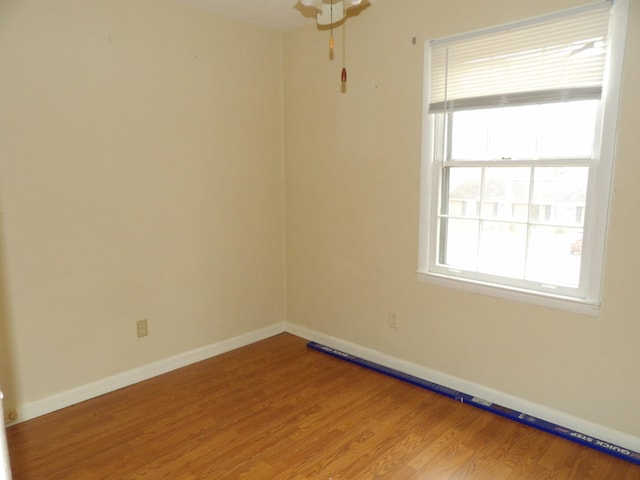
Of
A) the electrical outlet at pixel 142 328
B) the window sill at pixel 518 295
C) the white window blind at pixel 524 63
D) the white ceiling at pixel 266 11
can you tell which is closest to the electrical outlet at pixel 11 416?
the electrical outlet at pixel 142 328

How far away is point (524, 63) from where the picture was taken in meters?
2.39

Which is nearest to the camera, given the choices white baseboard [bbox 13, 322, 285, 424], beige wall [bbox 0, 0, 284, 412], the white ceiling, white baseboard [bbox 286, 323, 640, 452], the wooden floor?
the wooden floor

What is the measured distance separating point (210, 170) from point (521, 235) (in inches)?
85.5

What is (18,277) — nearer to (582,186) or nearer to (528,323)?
(528,323)

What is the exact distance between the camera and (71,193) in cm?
258

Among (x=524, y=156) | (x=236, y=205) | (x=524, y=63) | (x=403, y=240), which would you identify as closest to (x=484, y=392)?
(x=403, y=240)

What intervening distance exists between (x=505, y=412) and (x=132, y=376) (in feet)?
7.87

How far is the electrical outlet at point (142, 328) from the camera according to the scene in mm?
2973

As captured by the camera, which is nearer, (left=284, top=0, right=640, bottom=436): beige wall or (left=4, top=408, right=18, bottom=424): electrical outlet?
(left=284, top=0, right=640, bottom=436): beige wall

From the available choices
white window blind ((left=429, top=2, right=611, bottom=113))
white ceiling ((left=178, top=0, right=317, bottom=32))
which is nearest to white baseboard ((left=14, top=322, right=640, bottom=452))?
white window blind ((left=429, top=2, right=611, bottom=113))

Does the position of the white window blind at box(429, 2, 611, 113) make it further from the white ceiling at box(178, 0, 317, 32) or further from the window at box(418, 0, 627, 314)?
the white ceiling at box(178, 0, 317, 32)

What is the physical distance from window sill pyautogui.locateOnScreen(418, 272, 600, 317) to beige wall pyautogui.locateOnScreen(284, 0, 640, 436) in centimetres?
4

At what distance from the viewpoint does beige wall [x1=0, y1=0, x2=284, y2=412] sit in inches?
95.0

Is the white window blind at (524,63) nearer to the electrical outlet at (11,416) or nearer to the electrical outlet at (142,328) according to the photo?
the electrical outlet at (142,328)
